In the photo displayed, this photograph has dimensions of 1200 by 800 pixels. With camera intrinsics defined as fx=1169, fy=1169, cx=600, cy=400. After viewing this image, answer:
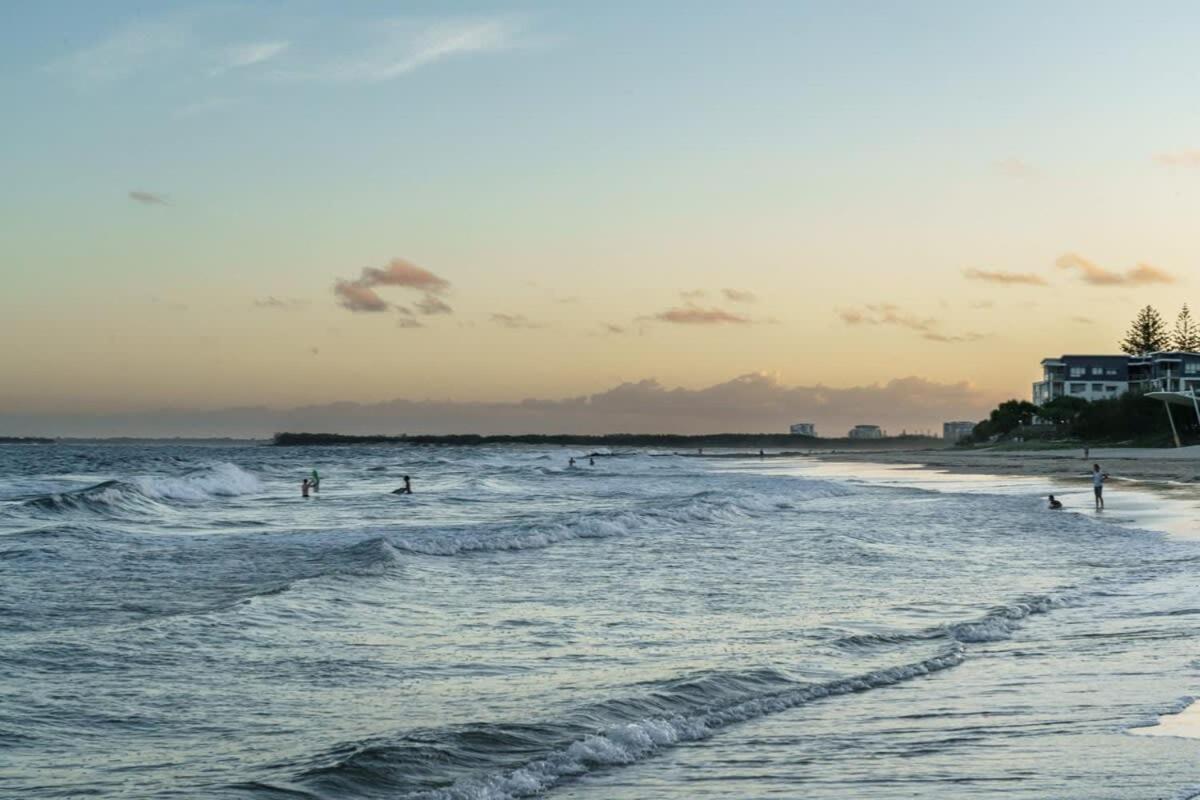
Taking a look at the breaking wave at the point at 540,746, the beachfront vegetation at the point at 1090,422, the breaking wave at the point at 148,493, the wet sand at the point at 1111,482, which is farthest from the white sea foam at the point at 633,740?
the beachfront vegetation at the point at 1090,422

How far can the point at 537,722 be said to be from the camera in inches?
386

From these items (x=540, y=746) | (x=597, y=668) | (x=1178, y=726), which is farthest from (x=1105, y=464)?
(x=540, y=746)

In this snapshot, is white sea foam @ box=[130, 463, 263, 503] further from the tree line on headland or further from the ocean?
the tree line on headland

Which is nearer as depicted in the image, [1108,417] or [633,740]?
[633,740]

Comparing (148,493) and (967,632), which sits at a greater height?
(967,632)

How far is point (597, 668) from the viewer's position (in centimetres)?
1212

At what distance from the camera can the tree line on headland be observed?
100688 mm

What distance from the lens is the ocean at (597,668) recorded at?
27.6ft

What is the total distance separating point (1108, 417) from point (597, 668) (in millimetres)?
106112

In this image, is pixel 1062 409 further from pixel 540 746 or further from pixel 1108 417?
pixel 540 746

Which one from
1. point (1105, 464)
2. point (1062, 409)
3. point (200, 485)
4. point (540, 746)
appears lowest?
point (200, 485)

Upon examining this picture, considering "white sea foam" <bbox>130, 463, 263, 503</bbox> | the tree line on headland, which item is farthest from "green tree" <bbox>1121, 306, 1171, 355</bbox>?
"white sea foam" <bbox>130, 463, 263, 503</bbox>

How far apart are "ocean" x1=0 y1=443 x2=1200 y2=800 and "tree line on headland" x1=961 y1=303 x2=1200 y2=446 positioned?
81.7 metres

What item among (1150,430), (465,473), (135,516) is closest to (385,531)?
(135,516)
